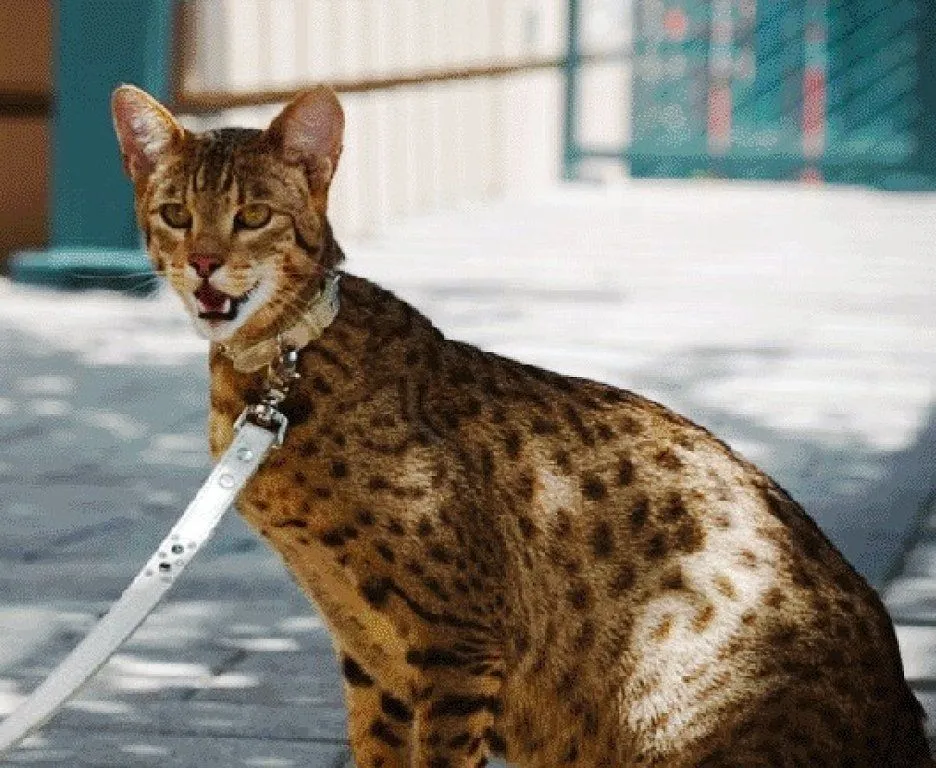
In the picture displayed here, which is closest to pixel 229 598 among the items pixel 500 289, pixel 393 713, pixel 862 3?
pixel 393 713

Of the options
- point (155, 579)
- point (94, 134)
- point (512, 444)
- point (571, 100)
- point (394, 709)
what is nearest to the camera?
point (155, 579)

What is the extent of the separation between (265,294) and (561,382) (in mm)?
660

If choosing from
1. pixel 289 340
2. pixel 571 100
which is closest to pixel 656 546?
pixel 289 340

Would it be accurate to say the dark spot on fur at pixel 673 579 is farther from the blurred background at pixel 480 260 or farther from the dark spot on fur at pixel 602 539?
the blurred background at pixel 480 260

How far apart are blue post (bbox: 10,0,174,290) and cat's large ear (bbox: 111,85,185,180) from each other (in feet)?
29.8

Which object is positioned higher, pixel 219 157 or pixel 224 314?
pixel 219 157

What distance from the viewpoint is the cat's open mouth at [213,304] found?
163 inches

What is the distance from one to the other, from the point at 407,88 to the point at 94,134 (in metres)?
5.30

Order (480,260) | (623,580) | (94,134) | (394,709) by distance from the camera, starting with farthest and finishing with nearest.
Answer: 1. (480,260)
2. (94,134)
3. (394,709)
4. (623,580)

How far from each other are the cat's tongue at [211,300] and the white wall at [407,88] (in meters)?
10.7

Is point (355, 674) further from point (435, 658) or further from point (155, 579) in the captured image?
point (155, 579)

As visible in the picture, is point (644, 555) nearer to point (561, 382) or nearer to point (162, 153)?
point (561, 382)

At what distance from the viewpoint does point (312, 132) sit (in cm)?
425

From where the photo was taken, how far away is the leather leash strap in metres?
3.89
